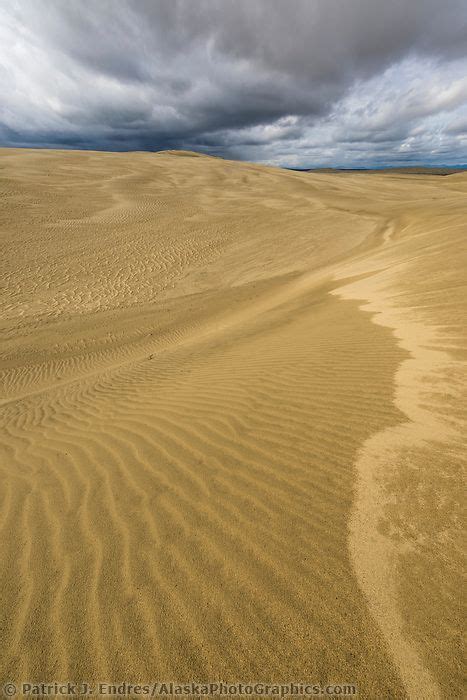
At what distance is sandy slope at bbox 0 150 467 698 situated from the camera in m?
1.98

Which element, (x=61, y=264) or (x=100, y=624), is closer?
(x=100, y=624)

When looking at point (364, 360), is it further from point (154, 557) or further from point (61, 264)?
point (61, 264)

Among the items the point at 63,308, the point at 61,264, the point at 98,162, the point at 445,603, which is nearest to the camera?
the point at 445,603

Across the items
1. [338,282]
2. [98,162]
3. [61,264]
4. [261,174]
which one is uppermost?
[98,162]

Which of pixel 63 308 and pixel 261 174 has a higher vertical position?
pixel 261 174

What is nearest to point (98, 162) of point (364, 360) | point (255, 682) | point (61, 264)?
point (61, 264)

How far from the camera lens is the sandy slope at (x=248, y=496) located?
77.8 inches

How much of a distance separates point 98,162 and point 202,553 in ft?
177

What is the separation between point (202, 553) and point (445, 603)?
1.61 meters

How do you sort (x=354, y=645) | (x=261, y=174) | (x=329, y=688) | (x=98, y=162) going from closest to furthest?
(x=329, y=688) → (x=354, y=645) → (x=98, y=162) → (x=261, y=174)

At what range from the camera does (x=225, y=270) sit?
56.6 feet

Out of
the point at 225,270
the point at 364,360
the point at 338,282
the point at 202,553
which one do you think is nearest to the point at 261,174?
the point at 225,270

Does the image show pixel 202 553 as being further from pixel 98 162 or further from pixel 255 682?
pixel 98 162

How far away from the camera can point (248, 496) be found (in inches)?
121
